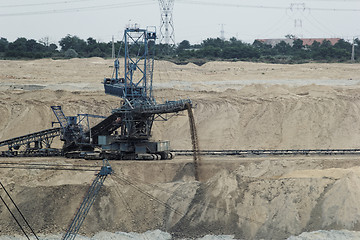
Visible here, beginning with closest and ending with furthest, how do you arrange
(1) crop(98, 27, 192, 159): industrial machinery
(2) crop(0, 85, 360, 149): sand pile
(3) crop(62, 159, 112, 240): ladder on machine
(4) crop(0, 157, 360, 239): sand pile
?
(4) crop(0, 157, 360, 239): sand pile
(3) crop(62, 159, 112, 240): ladder on machine
(1) crop(98, 27, 192, 159): industrial machinery
(2) crop(0, 85, 360, 149): sand pile

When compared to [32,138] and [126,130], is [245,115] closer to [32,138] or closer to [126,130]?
[126,130]

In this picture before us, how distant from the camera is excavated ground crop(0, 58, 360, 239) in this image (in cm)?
5516

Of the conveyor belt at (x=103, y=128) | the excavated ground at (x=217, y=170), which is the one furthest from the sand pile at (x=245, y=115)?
the conveyor belt at (x=103, y=128)

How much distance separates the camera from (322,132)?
8450 centimetres

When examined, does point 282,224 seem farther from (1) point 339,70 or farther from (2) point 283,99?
(1) point 339,70

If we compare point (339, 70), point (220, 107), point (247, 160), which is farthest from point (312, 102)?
point (339, 70)

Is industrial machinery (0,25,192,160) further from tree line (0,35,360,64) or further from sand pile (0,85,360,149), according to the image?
tree line (0,35,360,64)

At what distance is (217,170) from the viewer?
67.1m

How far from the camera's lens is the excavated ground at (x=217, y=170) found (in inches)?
2172

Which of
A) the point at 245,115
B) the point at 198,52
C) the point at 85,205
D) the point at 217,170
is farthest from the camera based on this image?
the point at 198,52

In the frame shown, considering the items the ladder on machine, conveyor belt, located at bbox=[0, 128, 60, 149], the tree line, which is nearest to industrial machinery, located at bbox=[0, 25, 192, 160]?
conveyor belt, located at bbox=[0, 128, 60, 149]

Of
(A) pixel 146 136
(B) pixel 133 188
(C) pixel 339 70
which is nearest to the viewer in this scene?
(B) pixel 133 188

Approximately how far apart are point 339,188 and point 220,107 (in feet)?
131

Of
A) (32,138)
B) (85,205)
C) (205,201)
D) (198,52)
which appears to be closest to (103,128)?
(32,138)
